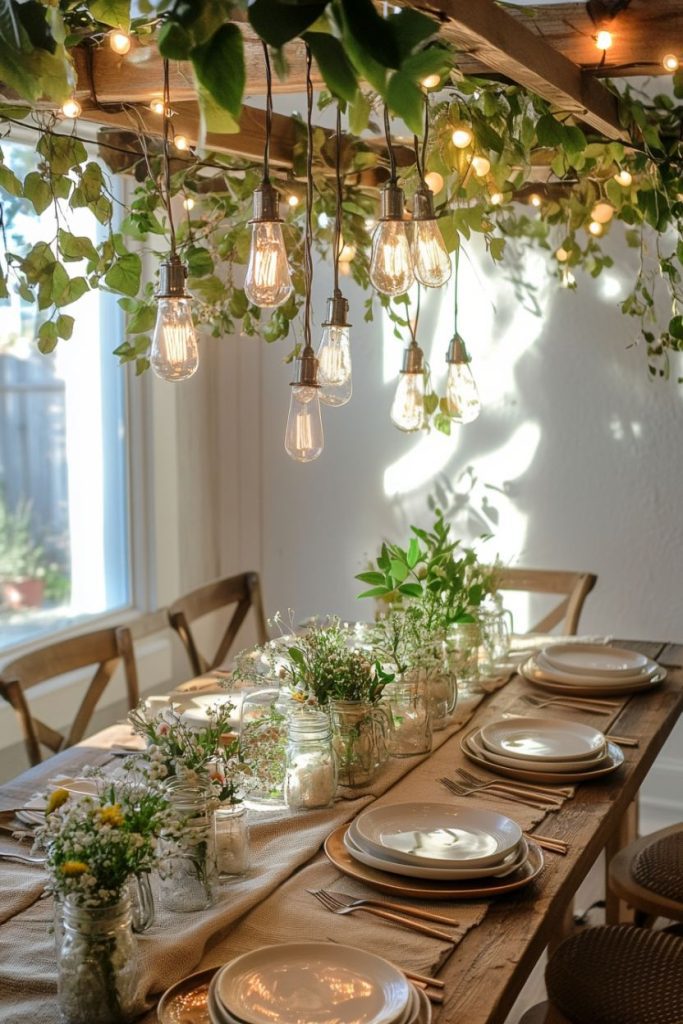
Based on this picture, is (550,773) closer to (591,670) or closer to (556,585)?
(591,670)

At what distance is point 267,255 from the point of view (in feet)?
5.22

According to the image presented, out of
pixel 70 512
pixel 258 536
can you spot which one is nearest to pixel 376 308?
pixel 258 536

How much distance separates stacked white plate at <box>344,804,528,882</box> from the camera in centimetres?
162

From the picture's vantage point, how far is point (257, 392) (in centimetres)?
428

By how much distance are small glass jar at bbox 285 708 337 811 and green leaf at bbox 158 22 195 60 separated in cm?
123

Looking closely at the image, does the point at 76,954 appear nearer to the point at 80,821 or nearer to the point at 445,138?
the point at 80,821

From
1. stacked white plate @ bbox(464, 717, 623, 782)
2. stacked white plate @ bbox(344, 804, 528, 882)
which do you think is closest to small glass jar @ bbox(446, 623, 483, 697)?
stacked white plate @ bbox(464, 717, 623, 782)

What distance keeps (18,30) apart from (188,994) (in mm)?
1007

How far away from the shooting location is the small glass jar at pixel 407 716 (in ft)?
7.02

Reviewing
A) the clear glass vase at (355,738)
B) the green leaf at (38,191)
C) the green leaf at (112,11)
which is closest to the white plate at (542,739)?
the clear glass vase at (355,738)

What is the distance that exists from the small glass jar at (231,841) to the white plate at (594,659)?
122cm

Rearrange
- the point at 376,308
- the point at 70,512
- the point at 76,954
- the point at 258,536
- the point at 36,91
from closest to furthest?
the point at 36,91
the point at 76,954
the point at 70,512
the point at 376,308
the point at 258,536

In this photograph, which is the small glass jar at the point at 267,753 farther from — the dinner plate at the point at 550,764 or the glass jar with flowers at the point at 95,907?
the glass jar with flowers at the point at 95,907

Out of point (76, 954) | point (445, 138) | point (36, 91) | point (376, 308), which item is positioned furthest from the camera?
point (376, 308)
